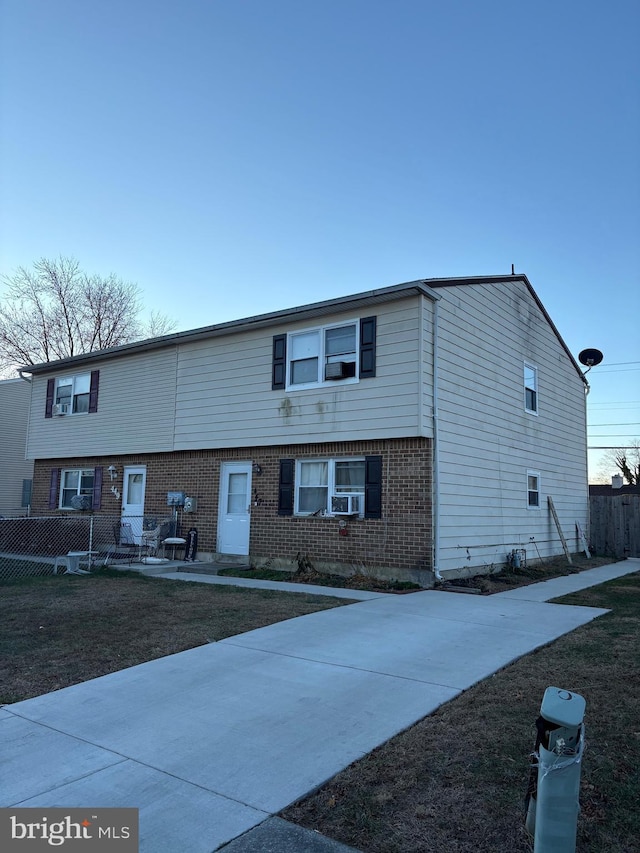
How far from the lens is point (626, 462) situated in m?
50.4

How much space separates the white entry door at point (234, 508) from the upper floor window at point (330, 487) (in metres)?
1.51

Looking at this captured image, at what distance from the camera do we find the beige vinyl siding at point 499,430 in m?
11.8

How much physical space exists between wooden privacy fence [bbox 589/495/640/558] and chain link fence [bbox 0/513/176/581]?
12.5 meters

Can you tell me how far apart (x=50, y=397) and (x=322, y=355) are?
10179 millimetres

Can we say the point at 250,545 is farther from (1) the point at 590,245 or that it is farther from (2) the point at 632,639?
(1) the point at 590,245

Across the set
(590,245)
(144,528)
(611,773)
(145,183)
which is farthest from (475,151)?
(611,773)

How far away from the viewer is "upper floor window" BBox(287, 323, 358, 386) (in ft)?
39.8

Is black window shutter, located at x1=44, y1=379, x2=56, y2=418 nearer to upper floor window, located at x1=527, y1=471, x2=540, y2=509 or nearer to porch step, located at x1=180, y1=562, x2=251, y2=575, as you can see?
porch step, located at x1=180, y1=562, x2=251, y2=575

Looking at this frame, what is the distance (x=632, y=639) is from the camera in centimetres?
675

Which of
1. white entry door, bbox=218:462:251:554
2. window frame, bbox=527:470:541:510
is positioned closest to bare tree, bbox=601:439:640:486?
window frame, bbox=527:470:541:510

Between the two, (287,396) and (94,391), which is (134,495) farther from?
(287,396)

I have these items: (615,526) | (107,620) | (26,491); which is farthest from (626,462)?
(107,620)

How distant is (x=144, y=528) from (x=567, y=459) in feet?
38.6

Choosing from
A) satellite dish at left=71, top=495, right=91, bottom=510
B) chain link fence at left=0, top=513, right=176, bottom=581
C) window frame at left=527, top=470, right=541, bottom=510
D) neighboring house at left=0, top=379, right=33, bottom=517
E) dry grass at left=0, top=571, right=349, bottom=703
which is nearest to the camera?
dry grass at left=0, top=571, right=349, bottom=703
